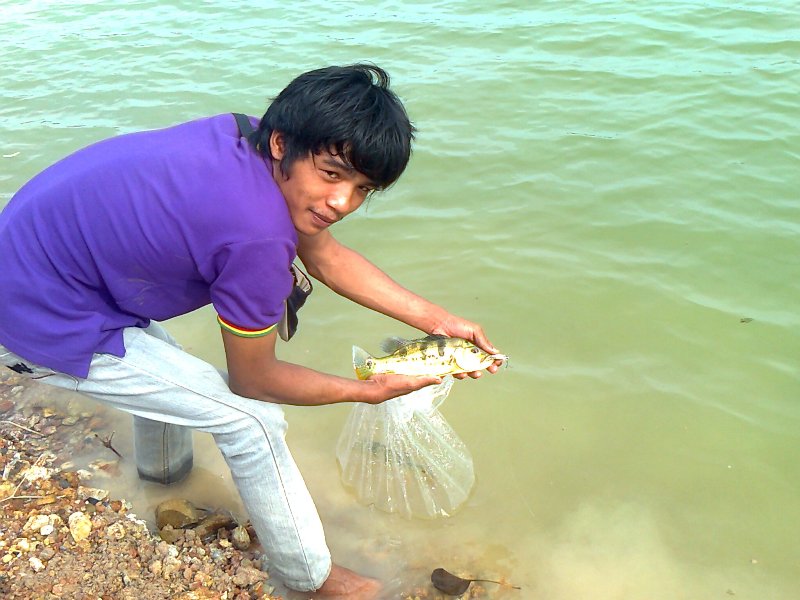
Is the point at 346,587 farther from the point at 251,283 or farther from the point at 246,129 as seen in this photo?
the point at 246,129

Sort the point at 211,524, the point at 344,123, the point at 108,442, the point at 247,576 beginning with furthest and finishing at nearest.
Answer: the point at 108,442
the point at 211,524
the point at 247,576
the point at 344,123

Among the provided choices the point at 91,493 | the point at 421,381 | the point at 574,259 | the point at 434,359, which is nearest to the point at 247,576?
the point at 91,493

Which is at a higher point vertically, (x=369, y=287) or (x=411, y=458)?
(x=369, y=287)

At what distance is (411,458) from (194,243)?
186 centimetres

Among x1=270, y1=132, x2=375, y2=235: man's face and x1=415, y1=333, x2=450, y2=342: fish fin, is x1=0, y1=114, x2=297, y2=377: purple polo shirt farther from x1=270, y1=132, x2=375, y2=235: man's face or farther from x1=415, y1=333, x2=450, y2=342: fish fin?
x1=415, y1=333, x2=450, y2=342: fish fin

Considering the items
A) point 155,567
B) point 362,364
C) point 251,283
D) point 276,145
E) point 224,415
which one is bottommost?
point 155,567

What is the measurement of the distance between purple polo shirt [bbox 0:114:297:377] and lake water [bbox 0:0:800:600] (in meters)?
1.57

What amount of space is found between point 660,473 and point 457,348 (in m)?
1.48

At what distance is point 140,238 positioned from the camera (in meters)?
2.37

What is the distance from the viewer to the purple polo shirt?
230 cm

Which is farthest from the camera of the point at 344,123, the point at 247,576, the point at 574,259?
the point at 574,259

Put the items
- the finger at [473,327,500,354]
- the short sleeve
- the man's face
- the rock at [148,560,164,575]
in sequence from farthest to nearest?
the finger at [473,327,500,354], the rock at [148,560,164,575], the man's face, the short sleeve

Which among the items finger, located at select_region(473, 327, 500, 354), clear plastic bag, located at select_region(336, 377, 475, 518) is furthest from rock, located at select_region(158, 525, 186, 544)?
finger, located at select_region(473, 327, 500, 354)

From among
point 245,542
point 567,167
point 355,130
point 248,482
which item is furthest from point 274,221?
point 567,167
